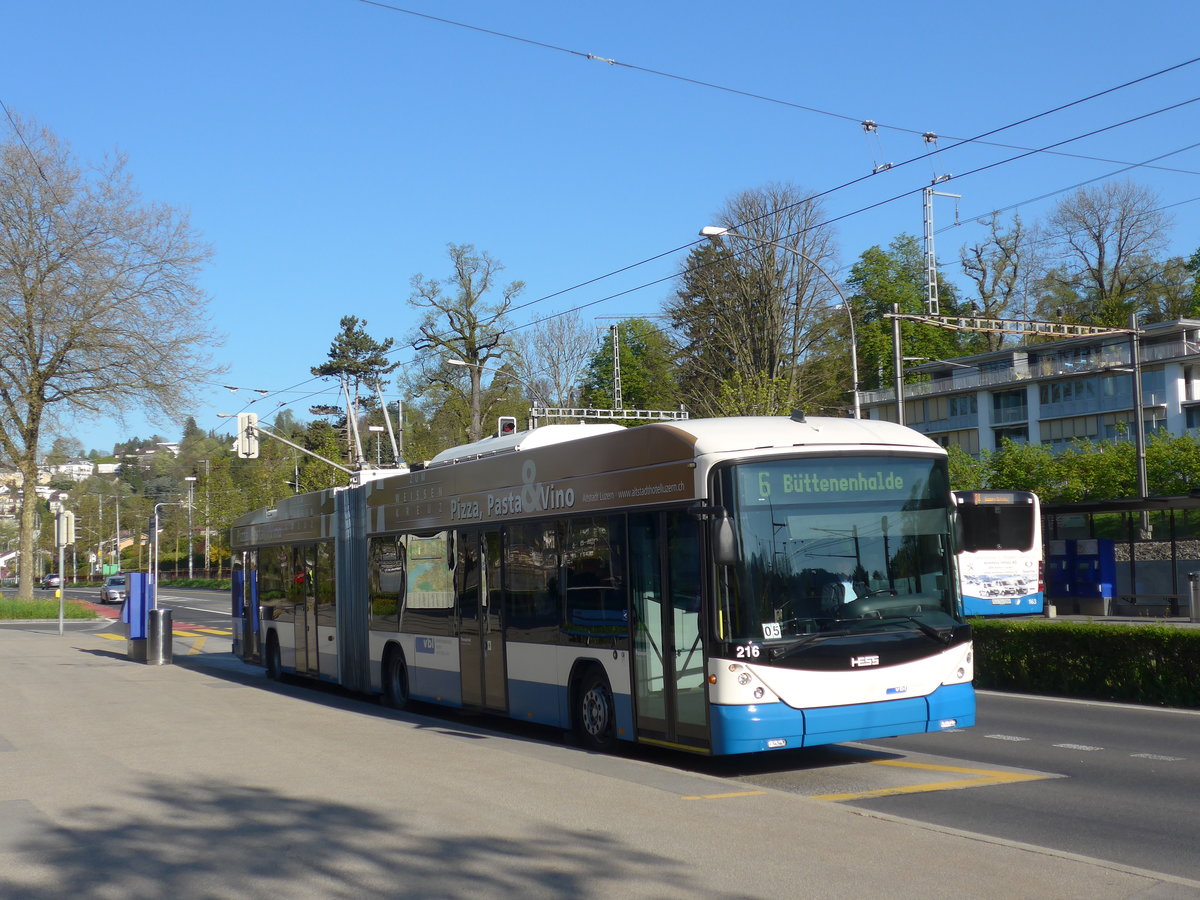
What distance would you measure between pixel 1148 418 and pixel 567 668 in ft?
218

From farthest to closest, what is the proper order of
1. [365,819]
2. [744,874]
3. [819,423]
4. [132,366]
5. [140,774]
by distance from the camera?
[132,366] < [819,423] < [140,774] < [365,819] < [744,874]

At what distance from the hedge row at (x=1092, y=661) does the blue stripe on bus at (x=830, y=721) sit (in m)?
5.48

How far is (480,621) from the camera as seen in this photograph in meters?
14.1

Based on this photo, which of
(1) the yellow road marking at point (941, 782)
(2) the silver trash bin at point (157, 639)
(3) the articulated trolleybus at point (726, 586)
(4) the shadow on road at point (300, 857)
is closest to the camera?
(4) the shadow on road at point (300, 857)

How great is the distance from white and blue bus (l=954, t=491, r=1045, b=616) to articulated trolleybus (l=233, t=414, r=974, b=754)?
21.3m

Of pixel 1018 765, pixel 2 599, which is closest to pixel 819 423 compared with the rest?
pixel 1018 765

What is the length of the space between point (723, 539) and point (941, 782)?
2606 millimetres

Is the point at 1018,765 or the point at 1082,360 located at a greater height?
the point at 1082,360

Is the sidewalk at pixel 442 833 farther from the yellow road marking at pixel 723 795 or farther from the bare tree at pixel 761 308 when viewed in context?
the bare tree at pixel 761 308

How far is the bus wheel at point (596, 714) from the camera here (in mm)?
11562

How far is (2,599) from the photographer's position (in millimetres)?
44219

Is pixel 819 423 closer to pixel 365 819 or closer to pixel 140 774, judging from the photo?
pixel 365 819

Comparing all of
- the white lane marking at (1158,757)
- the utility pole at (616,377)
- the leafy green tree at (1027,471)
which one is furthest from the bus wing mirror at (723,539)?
the leafy green tree at (1027,471)

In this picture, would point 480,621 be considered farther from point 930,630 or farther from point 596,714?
point 930,630
